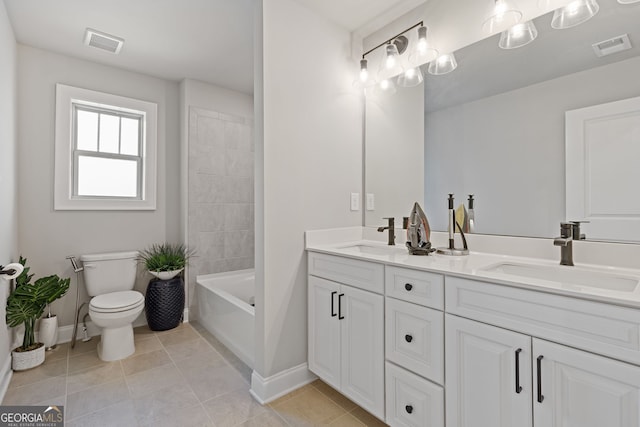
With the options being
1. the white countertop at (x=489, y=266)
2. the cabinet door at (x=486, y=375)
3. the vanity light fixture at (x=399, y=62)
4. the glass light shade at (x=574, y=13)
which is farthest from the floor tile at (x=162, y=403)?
the glass light shade at (x=574, y=13)

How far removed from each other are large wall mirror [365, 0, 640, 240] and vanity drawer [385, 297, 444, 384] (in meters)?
0.68

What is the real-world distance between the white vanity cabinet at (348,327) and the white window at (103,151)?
218cm

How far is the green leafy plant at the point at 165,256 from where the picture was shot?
2.91 m

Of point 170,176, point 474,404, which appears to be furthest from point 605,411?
point 170,176

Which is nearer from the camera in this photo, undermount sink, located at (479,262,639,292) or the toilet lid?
undermount sink, located at (479,262,639,292)

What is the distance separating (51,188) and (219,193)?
1408 millimetres

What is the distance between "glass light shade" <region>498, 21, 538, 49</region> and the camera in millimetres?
1479

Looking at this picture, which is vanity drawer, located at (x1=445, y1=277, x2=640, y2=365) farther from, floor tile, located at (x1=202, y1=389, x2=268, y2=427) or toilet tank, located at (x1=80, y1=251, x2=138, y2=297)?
toilet tank, located at (x1=80, y1=251, x2=138, y2=297)

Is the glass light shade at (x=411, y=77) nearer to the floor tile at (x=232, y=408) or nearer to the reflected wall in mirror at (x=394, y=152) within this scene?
the reflected wall in mirror at (x=394, y=152)

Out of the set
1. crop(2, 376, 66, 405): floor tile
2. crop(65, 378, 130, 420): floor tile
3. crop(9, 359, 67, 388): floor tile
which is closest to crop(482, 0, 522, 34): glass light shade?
crop(65, 378, 130, 420): floor tile

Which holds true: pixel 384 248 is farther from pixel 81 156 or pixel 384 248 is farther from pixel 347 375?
pixel 81 156

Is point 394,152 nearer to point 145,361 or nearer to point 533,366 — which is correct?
point 533,366

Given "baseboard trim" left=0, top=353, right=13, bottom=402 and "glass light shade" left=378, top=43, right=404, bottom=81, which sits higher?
"glass light shade" left=378, top=43, right=404, bottom=81

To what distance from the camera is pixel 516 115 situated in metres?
1.57
